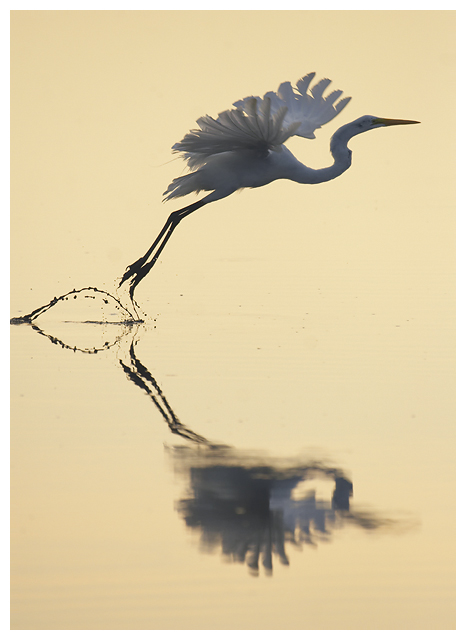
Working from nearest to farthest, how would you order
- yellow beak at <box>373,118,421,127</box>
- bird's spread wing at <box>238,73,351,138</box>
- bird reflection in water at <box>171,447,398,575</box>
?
1. bird reflection in water at <box>171,447,398,575</box>
2. yellow beak at <box>373,118,421,127</box>
3. bird's spread wing at <box>238,73,351,138</box>

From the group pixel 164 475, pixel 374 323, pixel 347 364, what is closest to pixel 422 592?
pixel 164 475

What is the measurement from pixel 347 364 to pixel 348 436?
2038 mm

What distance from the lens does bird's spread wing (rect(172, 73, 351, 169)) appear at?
866 cm

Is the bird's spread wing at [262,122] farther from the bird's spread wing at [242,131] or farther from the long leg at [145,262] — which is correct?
the long leg at [145,262]

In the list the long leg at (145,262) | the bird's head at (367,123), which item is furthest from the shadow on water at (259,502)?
the bird's head at (367,123)

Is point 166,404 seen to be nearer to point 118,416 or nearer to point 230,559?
point 118,416

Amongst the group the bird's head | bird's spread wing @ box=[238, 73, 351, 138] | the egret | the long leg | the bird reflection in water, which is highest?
bird's spread wing @ box=[238, 73, 351, 138]

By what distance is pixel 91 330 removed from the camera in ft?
33.2

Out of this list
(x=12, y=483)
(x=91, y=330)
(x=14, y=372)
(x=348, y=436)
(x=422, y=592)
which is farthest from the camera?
(x=91, y=330)

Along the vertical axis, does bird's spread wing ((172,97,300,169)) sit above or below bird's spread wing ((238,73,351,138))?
below

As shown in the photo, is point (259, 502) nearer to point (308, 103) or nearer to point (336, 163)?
point (336, 163)

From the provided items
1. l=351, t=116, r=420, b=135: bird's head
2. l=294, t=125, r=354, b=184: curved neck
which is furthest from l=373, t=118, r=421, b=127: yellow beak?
l=294, t=125, r=354, b=184: curved neck

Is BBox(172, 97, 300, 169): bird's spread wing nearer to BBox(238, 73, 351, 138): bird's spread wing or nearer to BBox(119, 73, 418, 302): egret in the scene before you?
BBox(119, 73, 418, 302): egret

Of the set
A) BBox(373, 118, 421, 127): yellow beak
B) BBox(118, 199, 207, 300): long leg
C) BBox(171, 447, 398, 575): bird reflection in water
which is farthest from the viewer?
BBox(373, 118, 421, 127): yellow beak
